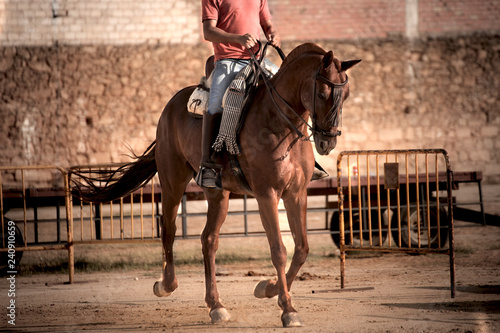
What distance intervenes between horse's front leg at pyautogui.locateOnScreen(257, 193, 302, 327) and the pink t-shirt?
141 centimetres

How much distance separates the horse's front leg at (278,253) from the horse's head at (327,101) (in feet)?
2.01

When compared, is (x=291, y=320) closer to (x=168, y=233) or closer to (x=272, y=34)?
(x=168, y=233)

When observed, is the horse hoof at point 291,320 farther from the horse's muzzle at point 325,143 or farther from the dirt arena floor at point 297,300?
the horse's muzzle at point 325,143

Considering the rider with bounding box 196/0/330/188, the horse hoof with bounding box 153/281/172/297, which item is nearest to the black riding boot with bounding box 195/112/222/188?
the rider with bounding box 196/0/330/188

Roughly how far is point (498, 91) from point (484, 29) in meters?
1.68

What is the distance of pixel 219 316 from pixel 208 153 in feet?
4.31

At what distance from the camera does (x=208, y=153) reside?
17.4 feet

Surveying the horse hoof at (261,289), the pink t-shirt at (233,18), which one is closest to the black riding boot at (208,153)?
the pink t-shirt at (233,18)

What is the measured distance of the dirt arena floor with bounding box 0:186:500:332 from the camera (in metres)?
5.05

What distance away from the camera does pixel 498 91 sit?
56.8 ft

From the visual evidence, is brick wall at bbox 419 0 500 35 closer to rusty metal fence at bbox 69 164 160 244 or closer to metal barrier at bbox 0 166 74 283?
rusty metal fence at bbox 69 164 160 244

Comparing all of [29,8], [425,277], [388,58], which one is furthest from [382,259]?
[29,8]

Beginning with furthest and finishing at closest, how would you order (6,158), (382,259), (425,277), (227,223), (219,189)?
(6,158) < (227,223) < (382,259) < (425,277) < (219,189)

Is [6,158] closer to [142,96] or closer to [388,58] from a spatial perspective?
[142,96]
